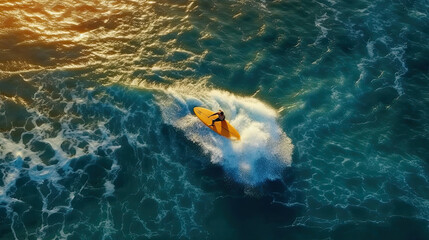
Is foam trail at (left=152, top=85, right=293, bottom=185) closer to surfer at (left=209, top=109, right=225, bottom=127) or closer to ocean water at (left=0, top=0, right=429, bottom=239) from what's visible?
ocean water at (left=0, top=0, right=429, bottom=239)

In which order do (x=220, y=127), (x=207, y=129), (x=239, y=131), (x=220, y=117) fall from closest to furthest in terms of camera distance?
(x=220, y=117), (x=220, y=127), (x=207, y=129), (x=239, y=131)

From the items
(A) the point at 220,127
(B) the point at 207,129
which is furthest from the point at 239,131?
(B) the point at 207,129

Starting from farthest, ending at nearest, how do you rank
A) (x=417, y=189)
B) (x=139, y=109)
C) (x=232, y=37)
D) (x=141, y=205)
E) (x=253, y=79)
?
1. (x=232, y=37)
2. (x=253, y=79)
3. (x=139, y=109)
4. (x=417, y=189)
5. (x=141, y=205)

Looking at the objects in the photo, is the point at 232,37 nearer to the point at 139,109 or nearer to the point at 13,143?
the point at 139,109

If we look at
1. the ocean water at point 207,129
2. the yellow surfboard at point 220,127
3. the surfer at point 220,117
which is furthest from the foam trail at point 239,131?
the surfer at point 220,117

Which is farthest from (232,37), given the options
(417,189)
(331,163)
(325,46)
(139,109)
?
(417,189)

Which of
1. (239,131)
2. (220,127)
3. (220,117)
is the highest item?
(220,117)

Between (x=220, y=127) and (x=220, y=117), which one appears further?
(x=220, y=127)

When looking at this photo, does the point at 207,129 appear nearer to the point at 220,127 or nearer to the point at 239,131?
the point at 220,127
